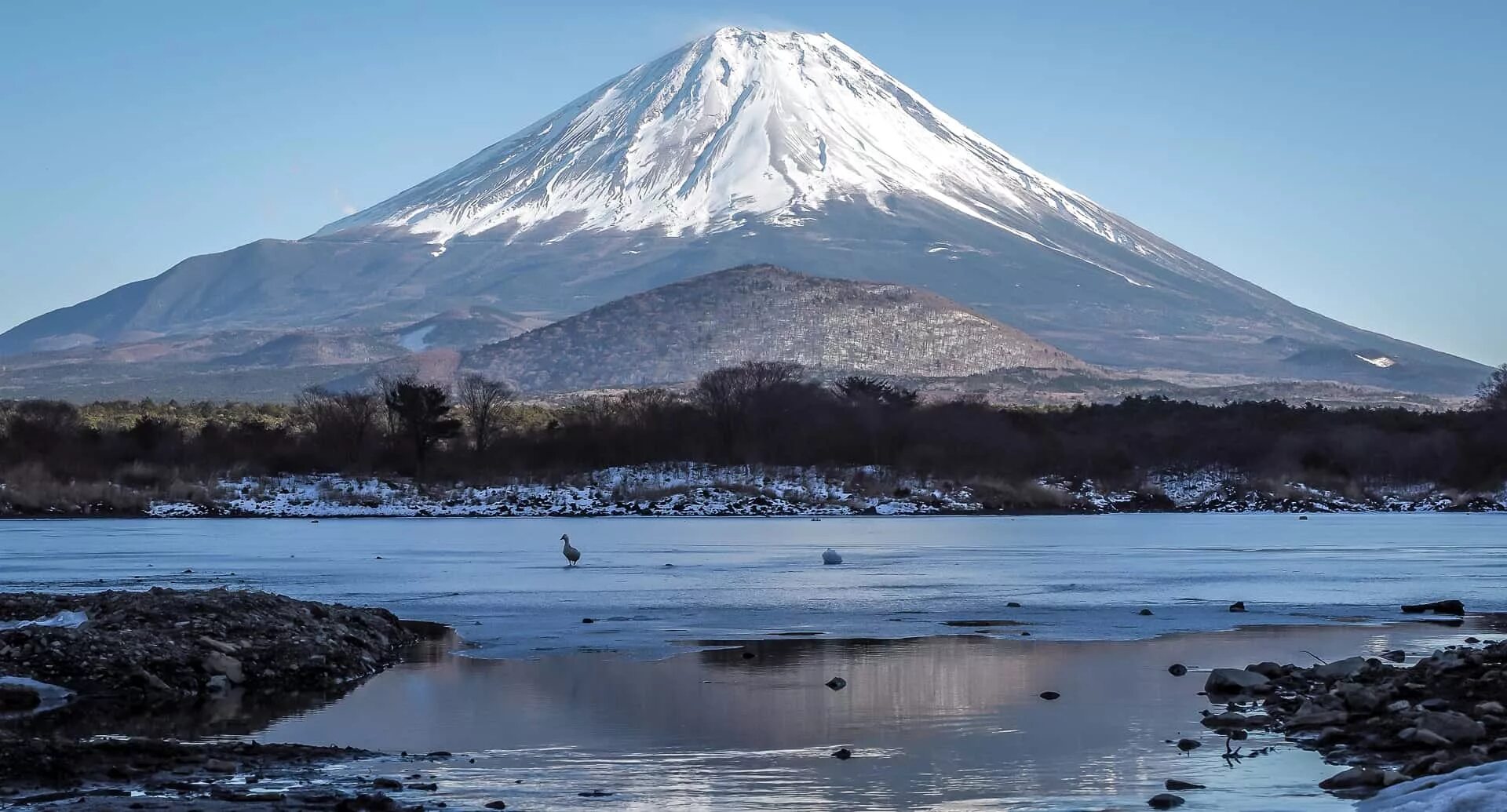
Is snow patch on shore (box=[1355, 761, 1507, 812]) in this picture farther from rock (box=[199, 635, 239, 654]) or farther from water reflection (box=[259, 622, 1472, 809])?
rock (box=[199, 635, 239, 654])

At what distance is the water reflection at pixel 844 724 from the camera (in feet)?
39.8

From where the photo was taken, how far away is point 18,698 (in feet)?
52.4

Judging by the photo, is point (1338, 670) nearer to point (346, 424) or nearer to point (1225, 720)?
point (1225, 720)

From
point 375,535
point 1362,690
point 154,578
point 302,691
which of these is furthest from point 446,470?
point 1362,690

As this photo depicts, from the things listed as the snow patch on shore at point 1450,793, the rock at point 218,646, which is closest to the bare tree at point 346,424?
the rock at point 218,646

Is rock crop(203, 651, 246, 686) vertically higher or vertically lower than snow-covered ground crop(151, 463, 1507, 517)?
lower

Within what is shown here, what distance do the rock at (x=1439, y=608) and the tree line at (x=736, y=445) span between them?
4805cm

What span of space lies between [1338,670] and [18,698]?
11491 millimetres

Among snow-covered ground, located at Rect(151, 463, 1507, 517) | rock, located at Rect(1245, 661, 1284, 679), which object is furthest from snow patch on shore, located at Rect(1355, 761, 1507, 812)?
snow-covered ground, located at Rect(151, 463, 1507, 517)

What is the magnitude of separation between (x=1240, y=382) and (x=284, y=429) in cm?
13858

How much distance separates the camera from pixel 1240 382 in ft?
653

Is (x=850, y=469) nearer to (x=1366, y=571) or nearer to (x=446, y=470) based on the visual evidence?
(x=446, y=470)

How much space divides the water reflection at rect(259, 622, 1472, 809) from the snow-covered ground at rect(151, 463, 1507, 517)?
4656cm

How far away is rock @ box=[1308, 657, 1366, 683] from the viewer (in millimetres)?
16438
